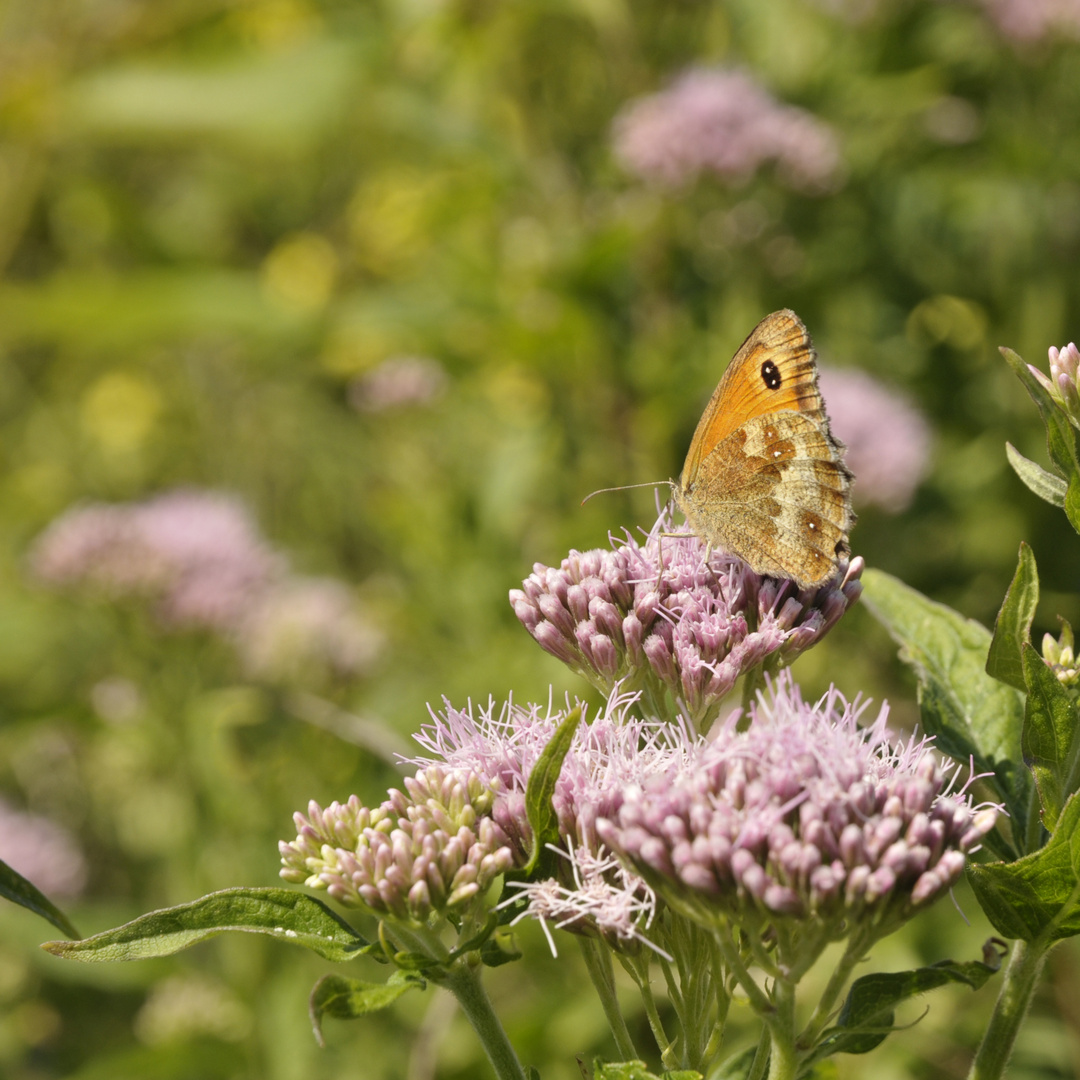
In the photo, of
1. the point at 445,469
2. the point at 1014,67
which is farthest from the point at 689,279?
the point at 1014,67

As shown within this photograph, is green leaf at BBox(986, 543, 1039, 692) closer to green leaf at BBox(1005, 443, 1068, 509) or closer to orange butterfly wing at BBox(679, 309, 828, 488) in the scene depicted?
green leaf at BBox(1005, 443, 1068, 509)

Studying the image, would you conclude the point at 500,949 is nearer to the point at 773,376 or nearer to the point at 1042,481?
the point at 1042,481

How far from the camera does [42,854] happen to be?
235 inches

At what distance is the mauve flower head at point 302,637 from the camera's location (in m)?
5.62

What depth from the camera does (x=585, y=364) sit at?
4848 mm

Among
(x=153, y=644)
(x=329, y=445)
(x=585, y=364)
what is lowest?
(x=153, y=644)

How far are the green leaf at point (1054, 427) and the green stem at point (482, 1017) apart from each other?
4.01ft

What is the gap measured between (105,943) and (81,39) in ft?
19.4

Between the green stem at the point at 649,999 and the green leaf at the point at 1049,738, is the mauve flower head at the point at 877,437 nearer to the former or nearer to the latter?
the green leaf at the point at 1049,738

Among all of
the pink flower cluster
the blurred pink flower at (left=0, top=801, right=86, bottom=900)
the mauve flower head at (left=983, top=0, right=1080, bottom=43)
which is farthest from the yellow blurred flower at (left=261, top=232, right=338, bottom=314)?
the mauve flower head at (left=983, top=0, right=1080, bottom=43)

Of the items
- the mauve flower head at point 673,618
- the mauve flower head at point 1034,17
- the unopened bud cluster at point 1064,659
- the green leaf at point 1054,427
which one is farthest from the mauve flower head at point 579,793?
the mauve flower head at point 1034,17

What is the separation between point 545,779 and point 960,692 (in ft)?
3.07

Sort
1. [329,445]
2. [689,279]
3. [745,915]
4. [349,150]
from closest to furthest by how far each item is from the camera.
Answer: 1. [745,915]
2. [689,279]
3. [329,445]
4. [349,150]

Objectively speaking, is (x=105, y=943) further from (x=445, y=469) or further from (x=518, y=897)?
(x=445, y=469)
